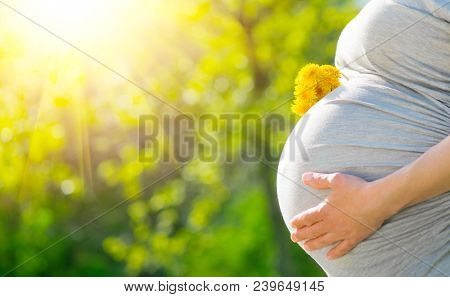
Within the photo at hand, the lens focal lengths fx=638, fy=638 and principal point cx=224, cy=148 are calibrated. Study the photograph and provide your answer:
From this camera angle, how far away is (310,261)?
579cm

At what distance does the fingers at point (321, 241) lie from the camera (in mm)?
1066

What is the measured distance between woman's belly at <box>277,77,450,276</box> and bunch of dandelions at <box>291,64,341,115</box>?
8cm

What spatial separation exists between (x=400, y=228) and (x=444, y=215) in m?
0.08

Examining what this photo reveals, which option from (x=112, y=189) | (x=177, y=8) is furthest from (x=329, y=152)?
(x=112, y=189)

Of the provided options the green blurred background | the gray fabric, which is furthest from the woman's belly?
the green blurred background

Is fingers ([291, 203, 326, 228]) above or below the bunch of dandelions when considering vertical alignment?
below

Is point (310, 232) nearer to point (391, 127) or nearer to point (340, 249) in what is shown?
point (340, 249)

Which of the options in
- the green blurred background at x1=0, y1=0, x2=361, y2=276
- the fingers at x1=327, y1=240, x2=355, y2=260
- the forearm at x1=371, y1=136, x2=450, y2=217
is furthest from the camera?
the green blurred background at x1=0, y1=0, x2=361, y2=276

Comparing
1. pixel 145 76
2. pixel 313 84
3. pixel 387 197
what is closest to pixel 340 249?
pixel 387 197

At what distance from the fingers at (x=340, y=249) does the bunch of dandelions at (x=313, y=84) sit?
34 centimetres

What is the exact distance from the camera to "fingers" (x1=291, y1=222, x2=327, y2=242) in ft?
3.53

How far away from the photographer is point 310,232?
109 centimetres

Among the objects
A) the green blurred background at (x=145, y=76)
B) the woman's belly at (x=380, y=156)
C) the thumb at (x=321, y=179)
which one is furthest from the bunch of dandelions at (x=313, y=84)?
the green blurred background at (x=145, y=76)

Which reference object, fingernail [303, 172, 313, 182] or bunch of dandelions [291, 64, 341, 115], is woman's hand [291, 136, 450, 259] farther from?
bunch of dandelions [291, 64, 341, 115]
